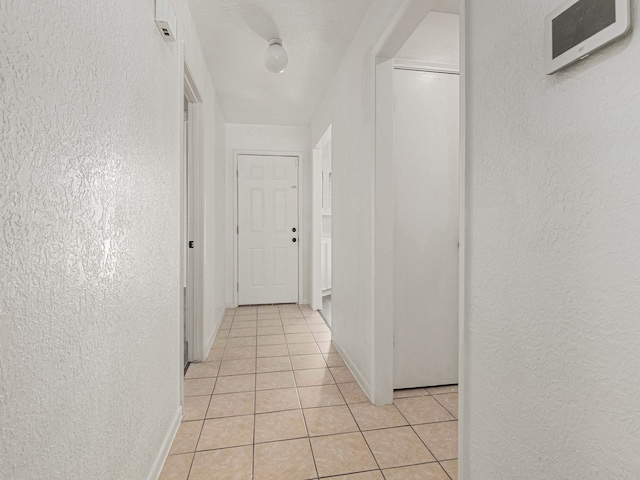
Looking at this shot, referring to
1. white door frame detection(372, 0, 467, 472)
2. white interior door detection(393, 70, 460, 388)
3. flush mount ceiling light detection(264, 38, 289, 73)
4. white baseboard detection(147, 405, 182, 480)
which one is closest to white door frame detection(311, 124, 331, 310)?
flush mount ceiling light detection(264, 38, 289, 73)

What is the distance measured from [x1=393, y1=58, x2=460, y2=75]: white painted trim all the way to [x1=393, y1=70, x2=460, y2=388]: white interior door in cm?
3

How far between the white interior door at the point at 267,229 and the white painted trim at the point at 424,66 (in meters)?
2.61

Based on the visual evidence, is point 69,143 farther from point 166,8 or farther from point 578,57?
point 578,57

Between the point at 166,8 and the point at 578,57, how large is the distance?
5.04 ft

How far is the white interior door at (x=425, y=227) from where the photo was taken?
2.23 metres

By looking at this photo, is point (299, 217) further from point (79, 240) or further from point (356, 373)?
point (79, 240)

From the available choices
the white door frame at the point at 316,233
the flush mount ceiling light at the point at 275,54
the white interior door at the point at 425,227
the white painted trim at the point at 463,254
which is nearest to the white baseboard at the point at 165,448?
the white painted trim at the point at 463,254

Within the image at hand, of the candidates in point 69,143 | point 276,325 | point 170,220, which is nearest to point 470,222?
point 69,143

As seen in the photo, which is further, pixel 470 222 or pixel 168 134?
pixel 168 134

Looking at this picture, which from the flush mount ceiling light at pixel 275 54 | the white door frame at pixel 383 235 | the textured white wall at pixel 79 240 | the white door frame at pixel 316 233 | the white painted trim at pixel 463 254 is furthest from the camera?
the white door frame at pixel 316 233

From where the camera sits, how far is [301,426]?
5.94ft

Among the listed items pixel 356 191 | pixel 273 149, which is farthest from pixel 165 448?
pixel 273 149

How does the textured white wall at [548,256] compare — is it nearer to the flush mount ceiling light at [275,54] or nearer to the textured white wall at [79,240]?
the textured white wall at [79,240]

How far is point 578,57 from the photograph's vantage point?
29.4 inches
